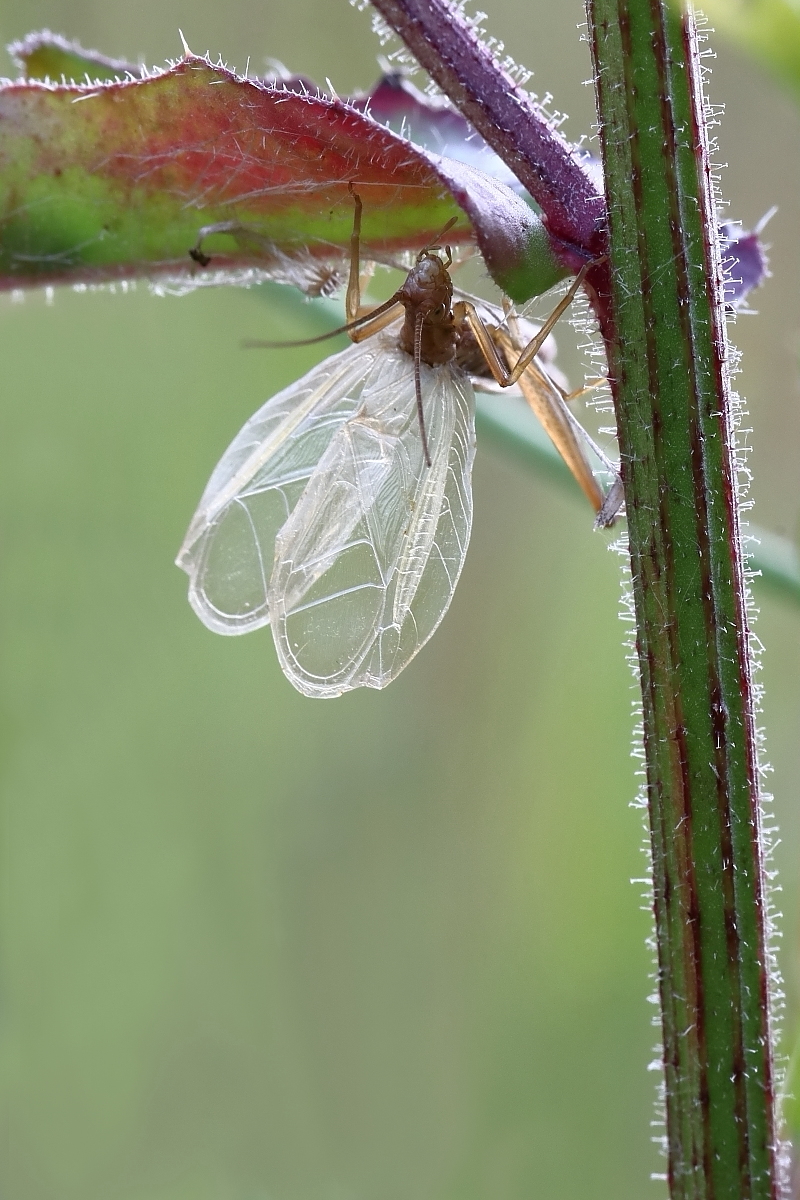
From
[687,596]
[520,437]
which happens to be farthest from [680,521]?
[520,437]

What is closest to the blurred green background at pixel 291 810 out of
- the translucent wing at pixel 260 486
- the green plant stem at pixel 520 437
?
the green plant stem at pixel 520 437

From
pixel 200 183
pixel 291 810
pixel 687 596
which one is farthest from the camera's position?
pixel 291 810

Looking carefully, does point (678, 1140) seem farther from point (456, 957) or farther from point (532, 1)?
point (532, 1)

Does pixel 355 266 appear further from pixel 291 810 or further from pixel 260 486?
pixel 291 810

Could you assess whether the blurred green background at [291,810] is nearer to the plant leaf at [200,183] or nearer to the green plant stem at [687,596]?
the plant leaf at [200,183]

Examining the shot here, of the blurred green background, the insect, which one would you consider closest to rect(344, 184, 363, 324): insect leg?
the insect

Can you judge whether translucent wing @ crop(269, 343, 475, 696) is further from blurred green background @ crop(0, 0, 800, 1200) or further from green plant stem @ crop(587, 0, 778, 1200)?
blurred green background @ crop(0, 0, 800, 1200)

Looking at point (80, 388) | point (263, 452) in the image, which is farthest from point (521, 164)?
point (80, 388)
